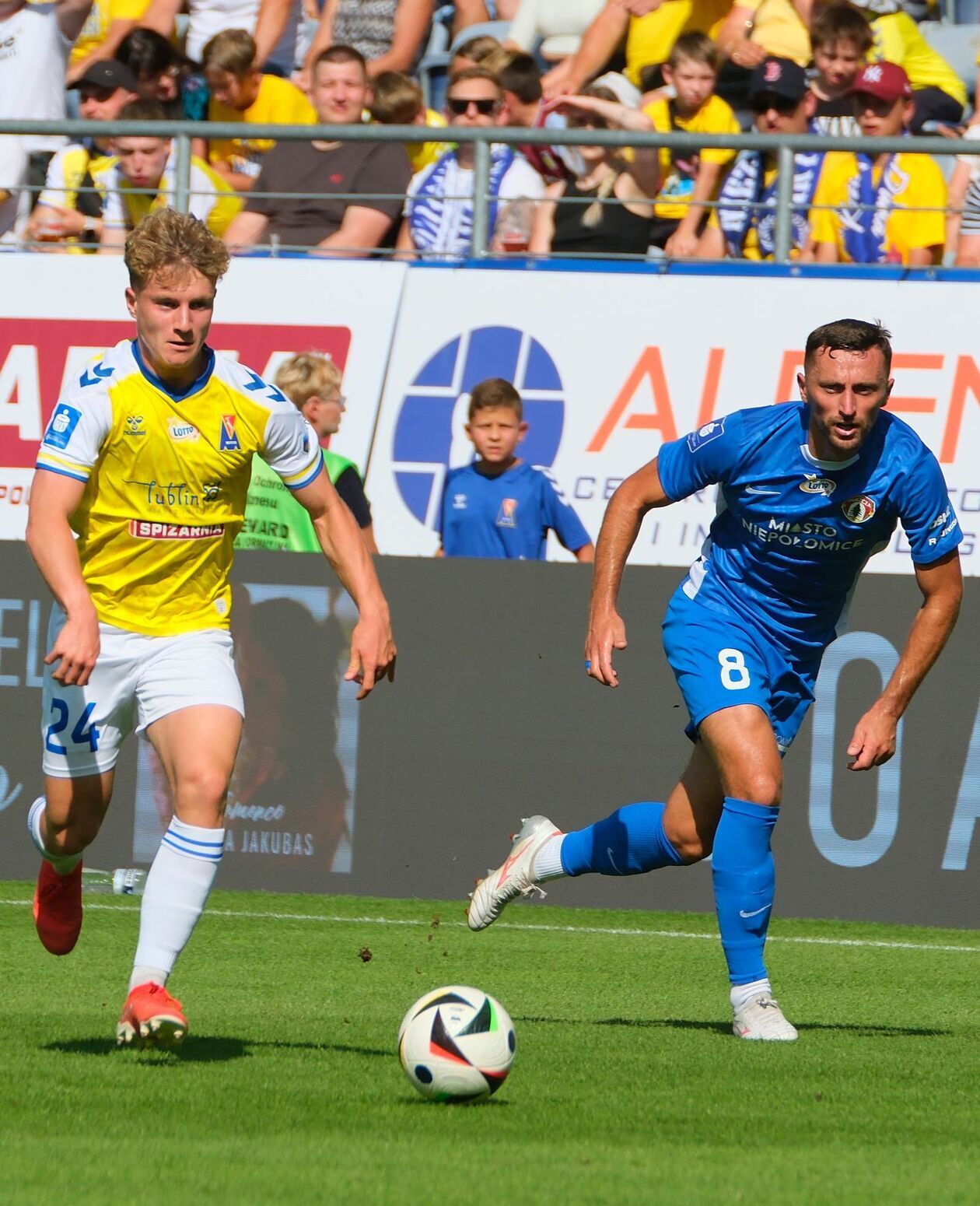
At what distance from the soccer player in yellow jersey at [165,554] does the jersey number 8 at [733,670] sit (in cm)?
122

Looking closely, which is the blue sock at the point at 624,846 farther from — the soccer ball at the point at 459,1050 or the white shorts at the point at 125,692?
the soccer ball at the point at 459,1050

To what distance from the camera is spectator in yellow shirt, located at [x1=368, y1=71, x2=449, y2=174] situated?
13461 mm

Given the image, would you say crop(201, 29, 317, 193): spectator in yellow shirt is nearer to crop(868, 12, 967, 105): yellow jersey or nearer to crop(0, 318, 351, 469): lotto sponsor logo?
crop(0, 318, 351, 469): lotto sponsor logo

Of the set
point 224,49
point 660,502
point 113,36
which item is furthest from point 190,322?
point 113,36

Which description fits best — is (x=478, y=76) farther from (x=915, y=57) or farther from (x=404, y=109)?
(x=915, y=57)

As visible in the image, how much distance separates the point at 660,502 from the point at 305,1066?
225cm

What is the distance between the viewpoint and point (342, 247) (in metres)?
13.4

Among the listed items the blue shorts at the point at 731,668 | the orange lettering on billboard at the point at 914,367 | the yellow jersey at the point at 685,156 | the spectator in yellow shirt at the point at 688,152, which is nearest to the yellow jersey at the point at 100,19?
the spectator in yellow shirt at the point at 688,152

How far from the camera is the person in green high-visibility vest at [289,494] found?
11164mm

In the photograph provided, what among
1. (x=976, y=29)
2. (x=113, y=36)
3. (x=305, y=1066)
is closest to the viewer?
(x=305, y=1066)

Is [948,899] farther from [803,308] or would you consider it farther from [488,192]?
[488,192]

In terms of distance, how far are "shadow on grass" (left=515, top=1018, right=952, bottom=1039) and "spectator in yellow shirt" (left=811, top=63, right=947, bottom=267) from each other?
20.4 ft

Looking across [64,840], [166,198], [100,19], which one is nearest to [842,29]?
[166,198]

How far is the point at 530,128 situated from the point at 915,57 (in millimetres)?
2706
